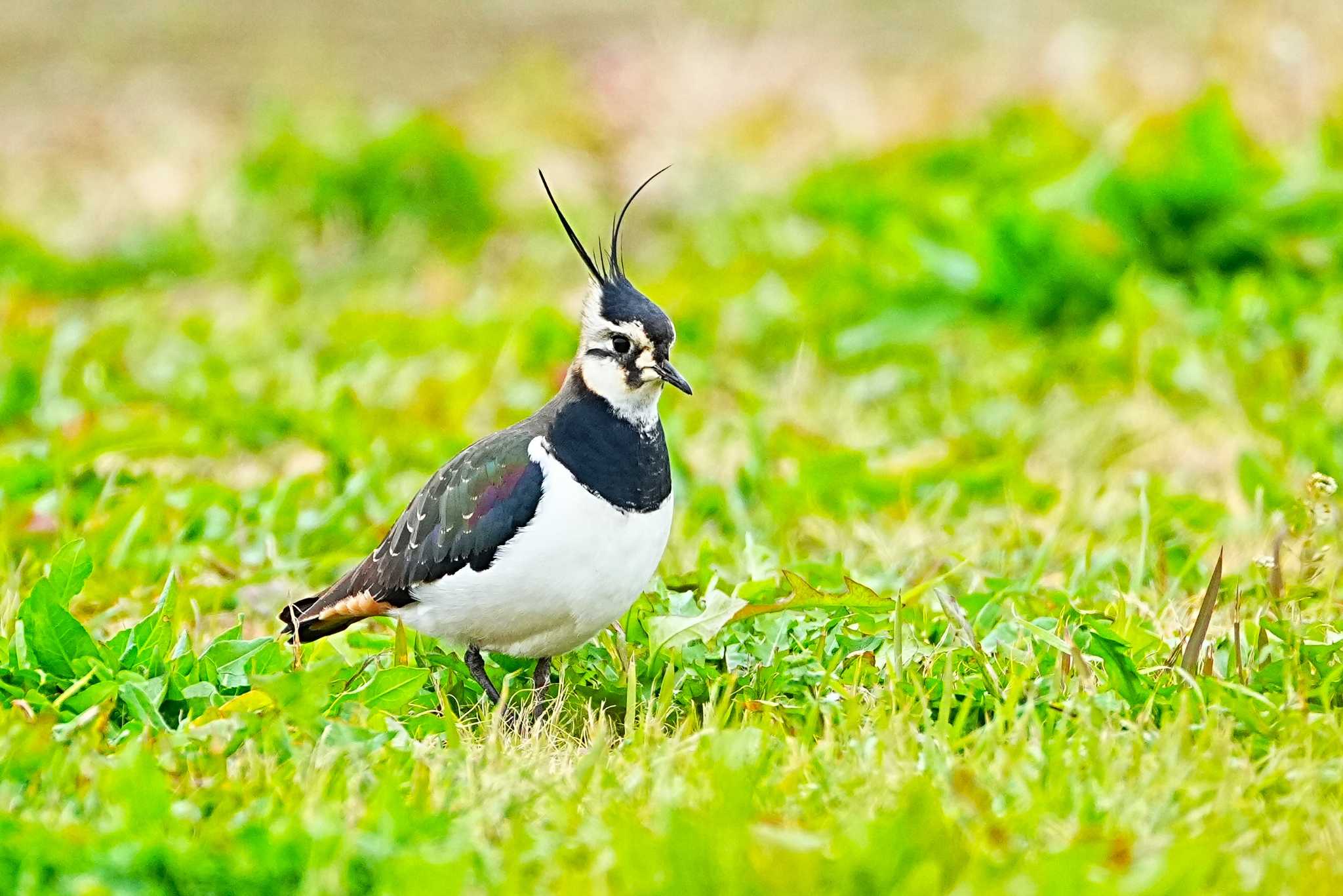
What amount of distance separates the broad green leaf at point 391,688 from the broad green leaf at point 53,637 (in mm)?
579

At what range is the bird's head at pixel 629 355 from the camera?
3729 millimetres

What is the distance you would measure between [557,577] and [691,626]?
349 mm

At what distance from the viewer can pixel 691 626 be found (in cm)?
357

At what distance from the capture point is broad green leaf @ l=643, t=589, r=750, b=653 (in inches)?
140

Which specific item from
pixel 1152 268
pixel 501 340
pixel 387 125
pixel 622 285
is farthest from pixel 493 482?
pixel 387 125

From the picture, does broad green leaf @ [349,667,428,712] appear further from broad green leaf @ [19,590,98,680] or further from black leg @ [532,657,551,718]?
broad green leaf @ [19,590,98,680]

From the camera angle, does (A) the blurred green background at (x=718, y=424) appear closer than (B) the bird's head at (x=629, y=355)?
Yes

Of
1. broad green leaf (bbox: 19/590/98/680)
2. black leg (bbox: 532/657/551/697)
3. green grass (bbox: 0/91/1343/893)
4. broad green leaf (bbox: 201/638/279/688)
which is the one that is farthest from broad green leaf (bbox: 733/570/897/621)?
broad green leaf (bbox: 19/590/98/680)

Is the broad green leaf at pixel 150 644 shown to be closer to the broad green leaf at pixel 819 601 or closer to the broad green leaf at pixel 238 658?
the broad green leaf at pixel 238 658

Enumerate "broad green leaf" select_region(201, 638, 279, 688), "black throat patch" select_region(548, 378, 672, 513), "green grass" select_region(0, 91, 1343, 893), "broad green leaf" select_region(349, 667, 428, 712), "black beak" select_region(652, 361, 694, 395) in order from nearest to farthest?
1. "green grass" select_region(0, 91, 1343, 893)
2. "broad green leaf" select_region(349, 667, 428, 712)
3. "broad green leaf" select_region(201, 638, 279, 688)
4. "black throat patch" select_region(548, 378, 672, 513)
5. "black beak" select_region(652, 361, 694, 395)

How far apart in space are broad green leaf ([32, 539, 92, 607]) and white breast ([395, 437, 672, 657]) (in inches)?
30.3

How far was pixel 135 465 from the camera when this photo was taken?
207 inches

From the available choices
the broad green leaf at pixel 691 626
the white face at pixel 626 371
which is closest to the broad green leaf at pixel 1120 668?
the broad green leaf at pixel 691 626

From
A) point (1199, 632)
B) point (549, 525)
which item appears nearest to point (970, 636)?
point (1199, 632)
